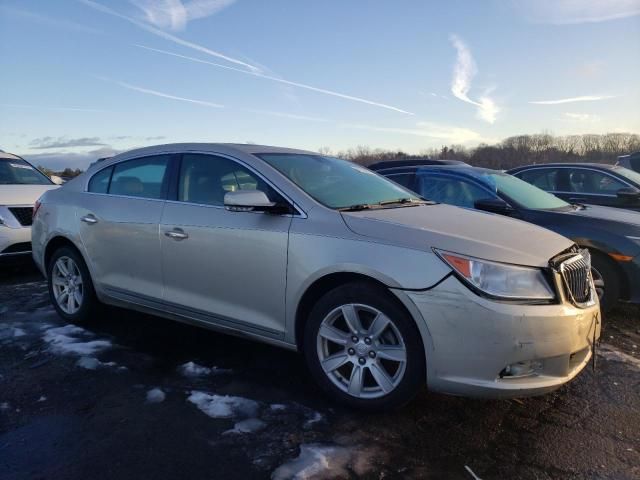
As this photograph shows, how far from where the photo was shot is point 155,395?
3270 mm

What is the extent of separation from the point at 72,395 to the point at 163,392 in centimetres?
57

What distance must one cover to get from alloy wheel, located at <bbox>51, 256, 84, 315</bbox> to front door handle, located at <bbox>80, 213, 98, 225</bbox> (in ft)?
1.43

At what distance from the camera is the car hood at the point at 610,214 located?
507 centimetres

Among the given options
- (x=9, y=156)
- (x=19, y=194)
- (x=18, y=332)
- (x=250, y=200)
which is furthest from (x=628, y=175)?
(x=9, y=156)

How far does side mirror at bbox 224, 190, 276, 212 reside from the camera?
3235 millimetres

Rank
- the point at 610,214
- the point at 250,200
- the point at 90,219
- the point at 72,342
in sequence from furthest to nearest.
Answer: the point at 610,214
the point at 90,219
the point at 72,342
the point at 250,200

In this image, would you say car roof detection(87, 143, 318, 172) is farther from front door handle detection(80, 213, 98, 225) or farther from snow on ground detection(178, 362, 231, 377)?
snow on ground detection(178, 362, 231, 377)

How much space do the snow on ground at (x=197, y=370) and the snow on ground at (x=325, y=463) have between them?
1.16m

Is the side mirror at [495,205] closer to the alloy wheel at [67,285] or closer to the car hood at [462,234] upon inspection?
the car hood at [462,234]

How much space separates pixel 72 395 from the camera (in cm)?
328

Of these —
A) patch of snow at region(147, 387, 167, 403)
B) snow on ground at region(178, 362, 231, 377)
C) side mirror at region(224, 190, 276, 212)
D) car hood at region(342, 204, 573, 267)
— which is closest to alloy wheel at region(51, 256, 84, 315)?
snow on ground at region(178, 362, 231, 377)

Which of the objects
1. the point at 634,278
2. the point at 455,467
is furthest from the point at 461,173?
the point at 455,467

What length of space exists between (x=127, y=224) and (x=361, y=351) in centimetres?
222

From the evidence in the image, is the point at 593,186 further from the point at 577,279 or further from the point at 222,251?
the point at 222,251
